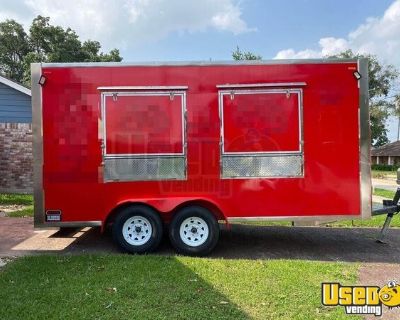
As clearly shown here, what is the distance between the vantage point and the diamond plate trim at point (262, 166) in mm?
6785

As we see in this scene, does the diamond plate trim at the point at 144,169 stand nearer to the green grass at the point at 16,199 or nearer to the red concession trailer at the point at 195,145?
the red concession trailer at the point at 195,145

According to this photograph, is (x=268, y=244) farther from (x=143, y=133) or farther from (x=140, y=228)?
(x=143, y=133)

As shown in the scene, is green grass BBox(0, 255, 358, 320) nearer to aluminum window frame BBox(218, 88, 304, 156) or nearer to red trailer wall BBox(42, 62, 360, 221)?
red trailer wall BBox(42, 62, 360, 221)

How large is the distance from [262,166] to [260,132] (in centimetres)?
56

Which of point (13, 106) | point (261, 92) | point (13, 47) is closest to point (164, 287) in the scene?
point (261, 92)

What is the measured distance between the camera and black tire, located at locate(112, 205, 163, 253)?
6773mm

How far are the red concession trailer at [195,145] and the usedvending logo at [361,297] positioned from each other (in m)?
1.93

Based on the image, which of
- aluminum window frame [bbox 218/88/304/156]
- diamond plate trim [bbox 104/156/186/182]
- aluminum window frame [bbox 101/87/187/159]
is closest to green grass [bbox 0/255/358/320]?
diamond plate trim [bbox 104/156/186/182]

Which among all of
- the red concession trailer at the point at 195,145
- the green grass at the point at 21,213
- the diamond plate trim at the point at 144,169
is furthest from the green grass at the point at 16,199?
the diamond plate trim at the point at 144,169

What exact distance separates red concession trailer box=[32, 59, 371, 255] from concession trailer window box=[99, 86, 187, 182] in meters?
0.02

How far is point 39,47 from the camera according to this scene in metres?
44.6

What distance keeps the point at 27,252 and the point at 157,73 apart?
3710mm

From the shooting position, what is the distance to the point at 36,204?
6.71 m

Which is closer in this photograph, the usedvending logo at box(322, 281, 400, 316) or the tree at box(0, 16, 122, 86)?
the usedvending logo at box(322, 281, 400, 316)
